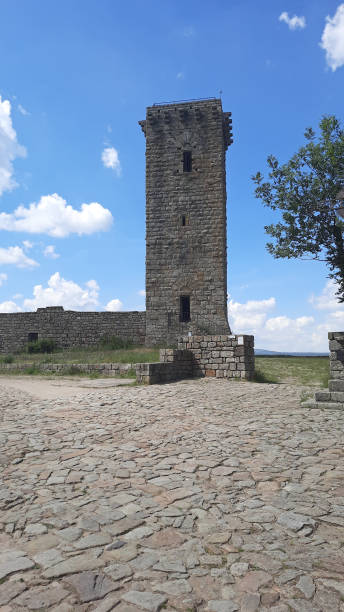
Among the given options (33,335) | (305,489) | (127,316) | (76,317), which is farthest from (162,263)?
(305,489)

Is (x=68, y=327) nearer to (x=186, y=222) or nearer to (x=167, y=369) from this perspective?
(x=186, y=222)

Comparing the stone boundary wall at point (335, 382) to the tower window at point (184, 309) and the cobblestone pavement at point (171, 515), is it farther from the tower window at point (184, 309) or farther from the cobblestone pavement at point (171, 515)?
the tower window at point (184, 309)

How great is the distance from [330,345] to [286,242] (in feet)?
17.3

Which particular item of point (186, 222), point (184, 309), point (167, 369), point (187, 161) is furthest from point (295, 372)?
point (187, 161)

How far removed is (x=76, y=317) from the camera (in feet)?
82.0

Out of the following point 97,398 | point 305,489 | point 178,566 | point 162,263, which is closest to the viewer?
point 178,566

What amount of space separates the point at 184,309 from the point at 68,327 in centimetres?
738

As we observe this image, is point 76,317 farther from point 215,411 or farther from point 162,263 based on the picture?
point 215,411

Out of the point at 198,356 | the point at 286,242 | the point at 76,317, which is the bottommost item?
the point at 198,356

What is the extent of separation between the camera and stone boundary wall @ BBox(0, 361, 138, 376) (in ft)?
45.7

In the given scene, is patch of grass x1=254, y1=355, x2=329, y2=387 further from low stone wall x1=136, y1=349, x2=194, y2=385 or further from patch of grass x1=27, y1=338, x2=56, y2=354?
patch of grass x1=27, y1=338, x2=56, y2=354

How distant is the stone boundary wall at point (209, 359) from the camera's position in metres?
12.1

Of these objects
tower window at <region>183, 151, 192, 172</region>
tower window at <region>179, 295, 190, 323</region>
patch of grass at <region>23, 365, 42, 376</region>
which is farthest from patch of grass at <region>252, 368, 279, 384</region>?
tower window at <region>183, 151, 192, 172</region>

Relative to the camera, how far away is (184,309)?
22.6 meters
